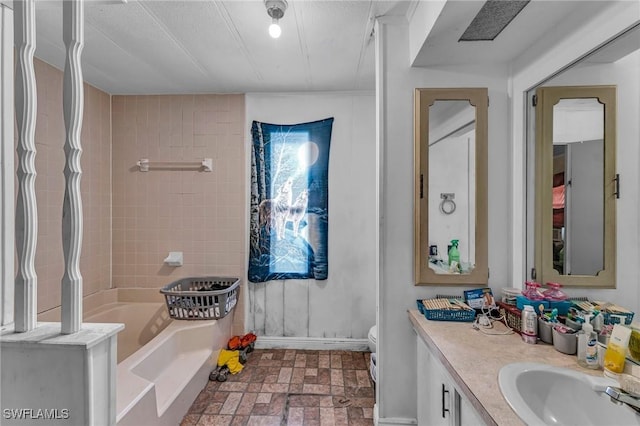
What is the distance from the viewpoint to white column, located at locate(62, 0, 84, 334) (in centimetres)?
77

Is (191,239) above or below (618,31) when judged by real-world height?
below

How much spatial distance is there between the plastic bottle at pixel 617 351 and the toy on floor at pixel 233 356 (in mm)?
2224

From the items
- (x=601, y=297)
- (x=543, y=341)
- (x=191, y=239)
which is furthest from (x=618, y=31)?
(x=191, y=239)

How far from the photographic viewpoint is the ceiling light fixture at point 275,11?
1.47 meters

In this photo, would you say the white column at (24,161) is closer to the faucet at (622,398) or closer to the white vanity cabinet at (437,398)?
the white vanity cabinet at (437,398)

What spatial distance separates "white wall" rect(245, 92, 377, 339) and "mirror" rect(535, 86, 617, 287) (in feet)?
4.57

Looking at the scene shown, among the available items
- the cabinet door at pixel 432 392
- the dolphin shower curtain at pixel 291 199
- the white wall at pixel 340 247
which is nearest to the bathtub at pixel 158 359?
the white wall at pixel 340 247

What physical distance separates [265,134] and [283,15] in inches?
47.6

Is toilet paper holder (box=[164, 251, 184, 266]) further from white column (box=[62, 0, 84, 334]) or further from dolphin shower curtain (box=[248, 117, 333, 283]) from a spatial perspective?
white column (box=[62, 0, 84, 334])

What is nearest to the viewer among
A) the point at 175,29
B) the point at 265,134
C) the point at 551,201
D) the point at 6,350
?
the point at 6,350

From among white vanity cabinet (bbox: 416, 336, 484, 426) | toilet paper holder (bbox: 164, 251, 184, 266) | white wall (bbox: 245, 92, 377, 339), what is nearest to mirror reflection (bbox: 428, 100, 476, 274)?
white vanity cabinet (bbox: 416, 336, 484, 426)

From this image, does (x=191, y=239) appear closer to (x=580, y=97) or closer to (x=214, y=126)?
(x=214, y=126)

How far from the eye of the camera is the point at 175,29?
174 centimetres

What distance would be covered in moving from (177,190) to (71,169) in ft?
6.83
